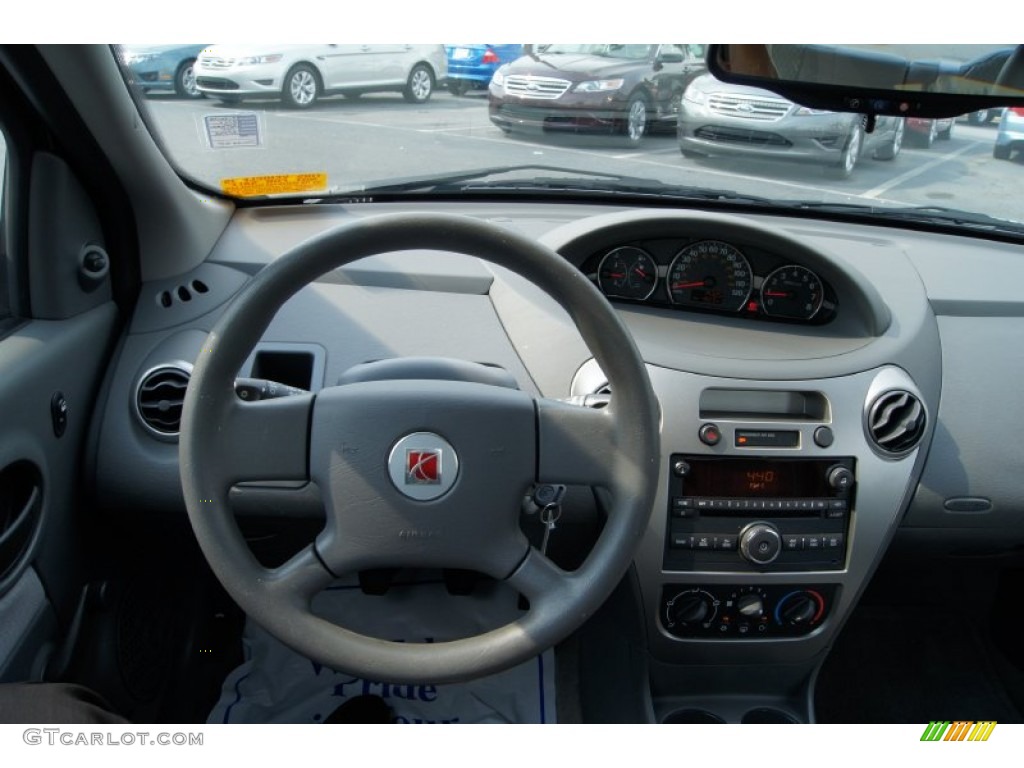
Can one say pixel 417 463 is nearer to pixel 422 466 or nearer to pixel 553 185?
pixel 422 466

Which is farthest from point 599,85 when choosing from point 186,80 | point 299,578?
point 299,578

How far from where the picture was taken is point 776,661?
91.0 inches

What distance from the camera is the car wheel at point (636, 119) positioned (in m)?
2.37

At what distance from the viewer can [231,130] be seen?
231 cm

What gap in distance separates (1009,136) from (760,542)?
1388 mm

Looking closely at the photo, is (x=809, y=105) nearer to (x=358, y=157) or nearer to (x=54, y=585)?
(x=358, y=157)

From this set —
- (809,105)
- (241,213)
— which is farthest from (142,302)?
(809,105)

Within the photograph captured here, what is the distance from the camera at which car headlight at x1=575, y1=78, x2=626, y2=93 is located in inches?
91.7

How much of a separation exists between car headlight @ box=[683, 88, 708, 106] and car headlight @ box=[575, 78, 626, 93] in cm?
17

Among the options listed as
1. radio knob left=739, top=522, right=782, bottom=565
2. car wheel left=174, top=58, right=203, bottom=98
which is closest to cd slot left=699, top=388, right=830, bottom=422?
radio knob left=739, top=522, right=782, bottom=565

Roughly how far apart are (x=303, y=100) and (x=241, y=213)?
422 millimetres

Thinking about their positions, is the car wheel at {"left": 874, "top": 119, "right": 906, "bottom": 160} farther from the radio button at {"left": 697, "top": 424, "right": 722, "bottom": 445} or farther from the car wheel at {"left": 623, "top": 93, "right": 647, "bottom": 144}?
the radio button at {"left": 697, "top": 424, "right": 722, "bottom": 445}

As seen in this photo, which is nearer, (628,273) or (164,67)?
(164,67)
